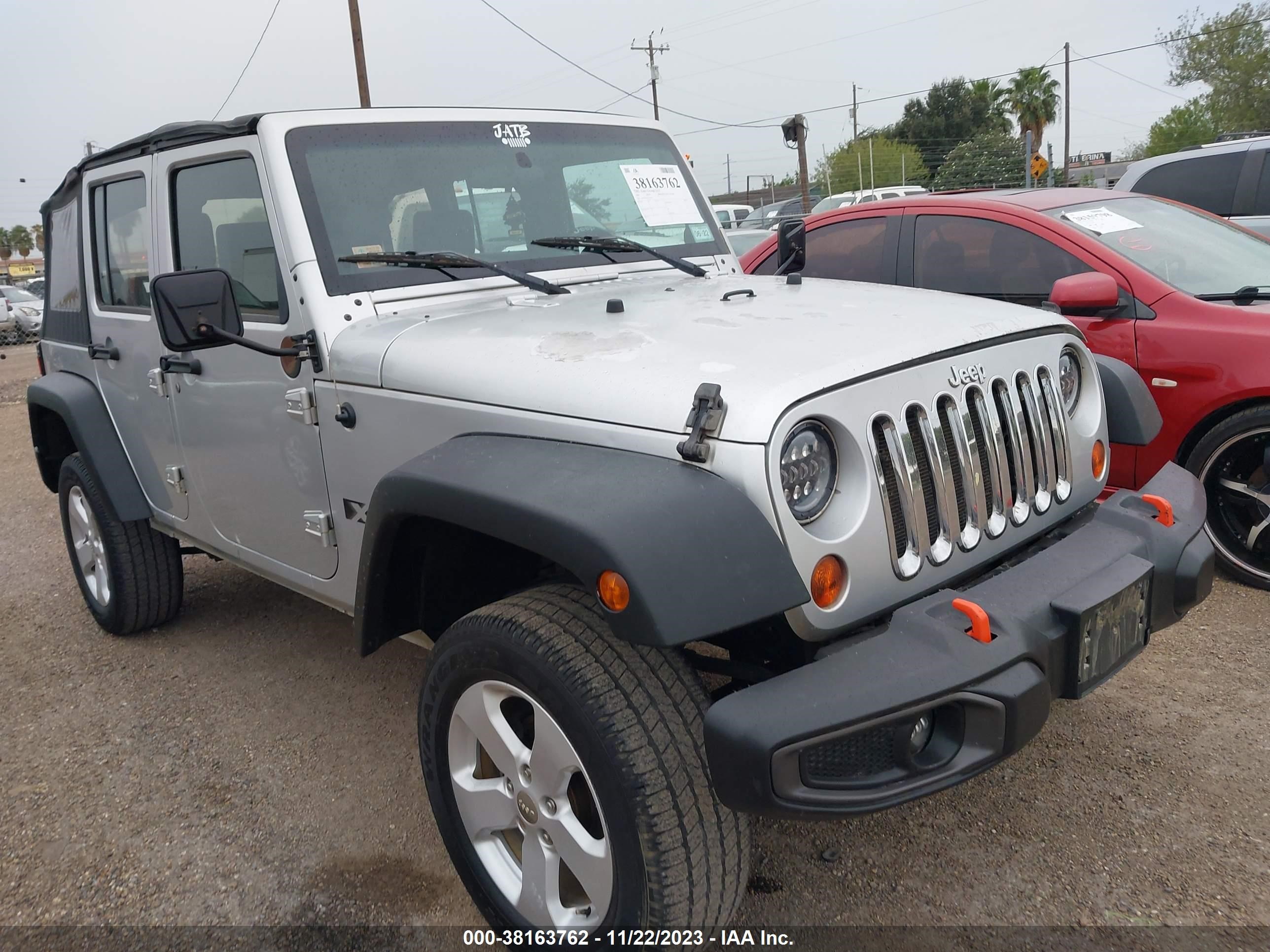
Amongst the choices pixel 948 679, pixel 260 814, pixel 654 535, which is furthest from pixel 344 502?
pixel 948 679

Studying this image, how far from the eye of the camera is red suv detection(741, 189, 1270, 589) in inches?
158

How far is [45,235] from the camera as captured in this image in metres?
4.85

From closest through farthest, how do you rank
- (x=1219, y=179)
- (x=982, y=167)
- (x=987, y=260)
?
1. (x=987, y=260)
2. (x=1219, y=179)
3. (x=982, y=167)

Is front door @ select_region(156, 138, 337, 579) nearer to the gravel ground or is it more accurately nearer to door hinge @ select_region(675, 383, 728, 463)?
the gravel ground

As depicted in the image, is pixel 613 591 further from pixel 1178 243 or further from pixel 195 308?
pixel 1178 243

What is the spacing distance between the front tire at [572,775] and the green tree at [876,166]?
5259 cm

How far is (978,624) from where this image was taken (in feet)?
6.15

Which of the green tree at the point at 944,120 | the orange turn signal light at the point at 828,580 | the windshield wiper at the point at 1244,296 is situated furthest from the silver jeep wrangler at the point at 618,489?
the green tree at the point at 944,120

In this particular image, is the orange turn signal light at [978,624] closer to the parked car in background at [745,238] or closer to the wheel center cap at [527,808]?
the wheel center cap at [527,808]

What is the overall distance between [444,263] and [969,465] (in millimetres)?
1557

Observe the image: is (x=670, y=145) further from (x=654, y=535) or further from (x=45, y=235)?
(x=45, y=235)

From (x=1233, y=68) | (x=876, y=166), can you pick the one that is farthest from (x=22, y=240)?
(x=1233, y=68)

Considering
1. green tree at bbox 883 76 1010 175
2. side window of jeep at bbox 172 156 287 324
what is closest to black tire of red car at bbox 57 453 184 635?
side window of jeep at bbox 172 156 287 324

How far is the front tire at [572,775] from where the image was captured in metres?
1.85
